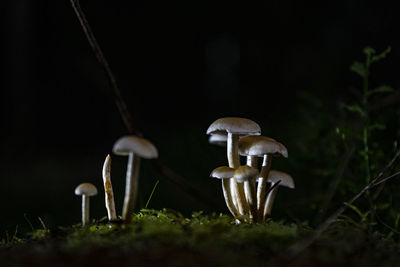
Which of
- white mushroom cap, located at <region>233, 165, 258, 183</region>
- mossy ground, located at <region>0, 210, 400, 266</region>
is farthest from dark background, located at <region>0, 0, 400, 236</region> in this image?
mossy ground, located at <region>0, 210, 400, 266</region>

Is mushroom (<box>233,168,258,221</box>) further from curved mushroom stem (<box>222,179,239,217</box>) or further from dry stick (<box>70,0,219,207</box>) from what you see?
dry stick (<box>70,0,219,207</box>)

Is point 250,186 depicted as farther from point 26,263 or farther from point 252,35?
point 252,35

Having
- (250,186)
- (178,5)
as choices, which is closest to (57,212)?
(250,186)

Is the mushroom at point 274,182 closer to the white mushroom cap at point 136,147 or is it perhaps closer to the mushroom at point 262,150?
the mushroom at point 262,150

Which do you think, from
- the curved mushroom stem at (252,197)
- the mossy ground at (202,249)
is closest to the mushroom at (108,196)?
the mossy ground at (202,249)

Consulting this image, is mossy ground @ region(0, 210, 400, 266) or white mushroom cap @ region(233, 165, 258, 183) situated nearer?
mossy ground @ region(0, 210, 400, 266)

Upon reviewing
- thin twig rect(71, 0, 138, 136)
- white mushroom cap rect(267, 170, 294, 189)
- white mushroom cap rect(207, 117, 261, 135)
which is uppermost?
thin twig rect(71, 0, 138, 136)

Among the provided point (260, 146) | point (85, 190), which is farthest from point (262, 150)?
point (85, 190)
